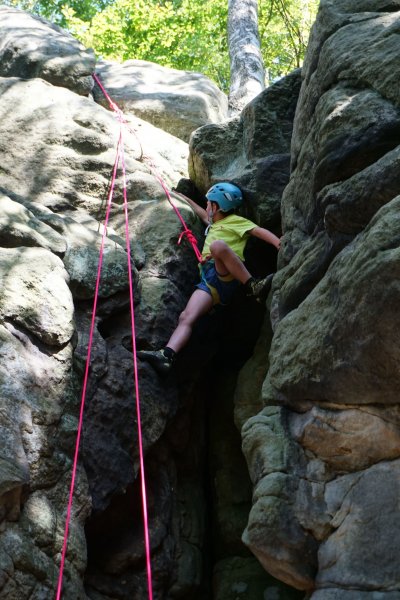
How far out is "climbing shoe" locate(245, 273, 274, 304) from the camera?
18.5 ft

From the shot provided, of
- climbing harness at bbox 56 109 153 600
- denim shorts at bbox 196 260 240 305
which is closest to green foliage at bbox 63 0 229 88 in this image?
climbing harness at bbox 56 109 153 600

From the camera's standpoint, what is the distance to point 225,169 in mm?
7098

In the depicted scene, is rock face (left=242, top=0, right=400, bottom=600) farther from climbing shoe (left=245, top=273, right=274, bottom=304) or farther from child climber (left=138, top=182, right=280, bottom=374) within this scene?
child climber (left=138, top=182, right=280, bottom=374)

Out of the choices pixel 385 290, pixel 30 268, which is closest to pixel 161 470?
pixel 30 268

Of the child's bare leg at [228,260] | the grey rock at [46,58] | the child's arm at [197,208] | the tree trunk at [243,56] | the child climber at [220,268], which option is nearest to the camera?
the child climber at [220,268]

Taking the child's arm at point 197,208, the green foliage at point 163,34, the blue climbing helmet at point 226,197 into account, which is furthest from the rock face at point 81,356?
the green foliage at point 163,34

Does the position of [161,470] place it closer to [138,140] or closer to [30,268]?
[30,268]

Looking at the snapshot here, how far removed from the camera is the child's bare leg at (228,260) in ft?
19.4

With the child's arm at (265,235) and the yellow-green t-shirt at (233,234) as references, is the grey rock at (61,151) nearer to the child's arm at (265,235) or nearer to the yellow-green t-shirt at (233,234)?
the yellow-green t-shirt at (233,234)

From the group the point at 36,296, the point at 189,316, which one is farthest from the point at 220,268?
the point at 36,296

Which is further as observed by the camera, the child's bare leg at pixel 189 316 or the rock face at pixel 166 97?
the rock face at pixel 166 97

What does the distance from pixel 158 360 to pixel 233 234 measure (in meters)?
1.52

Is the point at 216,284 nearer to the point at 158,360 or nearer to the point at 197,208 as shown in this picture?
the point at 158,360

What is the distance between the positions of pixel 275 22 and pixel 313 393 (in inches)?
629
